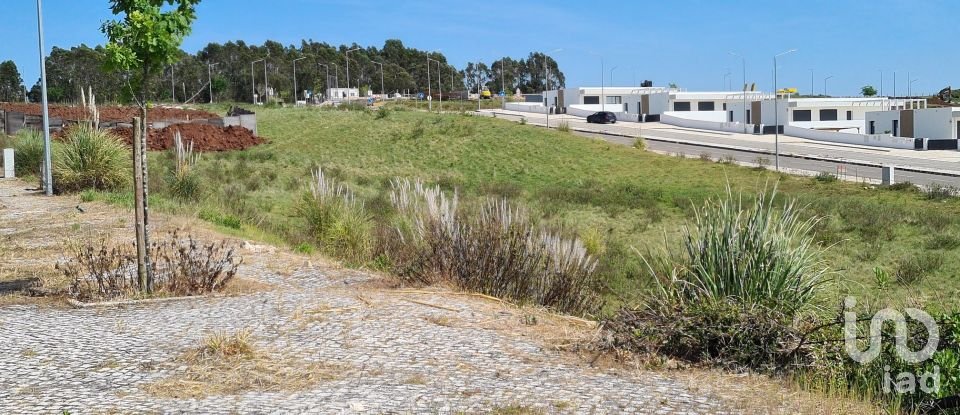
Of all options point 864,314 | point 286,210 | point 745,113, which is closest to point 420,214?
point 864,314

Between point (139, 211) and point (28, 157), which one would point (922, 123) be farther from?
point (139, 211)

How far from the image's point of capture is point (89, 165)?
22188mm

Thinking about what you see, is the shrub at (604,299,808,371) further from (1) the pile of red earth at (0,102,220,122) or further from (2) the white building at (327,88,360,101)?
(2) the white building at (327,88,360,101)

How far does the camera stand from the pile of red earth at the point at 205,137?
41.3 m

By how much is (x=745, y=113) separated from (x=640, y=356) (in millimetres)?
83331

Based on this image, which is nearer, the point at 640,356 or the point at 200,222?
the point at 640,356

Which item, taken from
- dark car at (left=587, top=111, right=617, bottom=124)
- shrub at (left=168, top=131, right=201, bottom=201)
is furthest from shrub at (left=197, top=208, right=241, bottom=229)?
dark car at (left=587, top=111, right=617, bottom=124)

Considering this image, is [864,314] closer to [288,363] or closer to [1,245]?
[288,363]

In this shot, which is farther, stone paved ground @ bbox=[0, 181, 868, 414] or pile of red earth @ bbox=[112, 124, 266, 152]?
pile of red earth @ bbox=[112, 124, 266, 152]

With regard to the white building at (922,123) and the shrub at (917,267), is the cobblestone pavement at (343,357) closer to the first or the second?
the shrub at (917,267)

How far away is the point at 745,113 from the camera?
86688 mm

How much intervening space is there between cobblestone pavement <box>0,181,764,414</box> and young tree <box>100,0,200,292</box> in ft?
3.45

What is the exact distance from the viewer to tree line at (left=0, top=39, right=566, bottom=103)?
98438 mm

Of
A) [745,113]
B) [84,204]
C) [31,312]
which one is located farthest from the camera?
[745,113]
